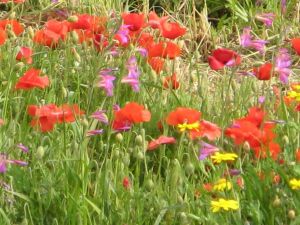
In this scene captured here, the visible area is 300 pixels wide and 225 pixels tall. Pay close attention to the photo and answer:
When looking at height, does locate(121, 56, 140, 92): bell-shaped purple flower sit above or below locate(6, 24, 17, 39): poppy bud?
above

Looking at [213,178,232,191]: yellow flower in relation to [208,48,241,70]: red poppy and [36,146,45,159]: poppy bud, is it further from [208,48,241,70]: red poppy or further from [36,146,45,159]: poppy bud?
[208,48,241,70]: red poppy

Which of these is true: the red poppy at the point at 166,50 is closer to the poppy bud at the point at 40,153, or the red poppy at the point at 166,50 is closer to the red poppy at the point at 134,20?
the red poppy at the point at 134,20

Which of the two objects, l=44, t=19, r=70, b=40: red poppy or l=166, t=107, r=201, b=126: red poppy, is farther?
l=44, t=19, r=70, b=40: red poppy

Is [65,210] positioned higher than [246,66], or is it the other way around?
[65,210]

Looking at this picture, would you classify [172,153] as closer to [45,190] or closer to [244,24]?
[45,190]

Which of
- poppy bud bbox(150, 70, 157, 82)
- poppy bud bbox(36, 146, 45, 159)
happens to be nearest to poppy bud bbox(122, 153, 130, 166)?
poppy bud bbox(36, 146, 45, 159)

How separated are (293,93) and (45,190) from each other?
2.40 feet

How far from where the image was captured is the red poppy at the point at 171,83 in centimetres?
304

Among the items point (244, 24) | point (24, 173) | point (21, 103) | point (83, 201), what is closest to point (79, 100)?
point (21, 103)

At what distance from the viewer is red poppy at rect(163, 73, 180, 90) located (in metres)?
3.04

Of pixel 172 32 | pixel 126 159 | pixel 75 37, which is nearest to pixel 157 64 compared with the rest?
pixel 172 32

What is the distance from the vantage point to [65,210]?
2379 mm

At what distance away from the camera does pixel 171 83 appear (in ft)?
9.97

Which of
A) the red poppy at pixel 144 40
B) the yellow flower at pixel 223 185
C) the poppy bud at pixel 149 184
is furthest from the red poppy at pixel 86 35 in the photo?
the yellow flower at pixel 223 185
